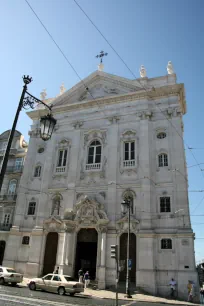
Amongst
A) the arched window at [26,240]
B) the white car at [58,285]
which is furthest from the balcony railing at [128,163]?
the arched window at [26,240]

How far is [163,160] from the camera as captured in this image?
24.2 meters

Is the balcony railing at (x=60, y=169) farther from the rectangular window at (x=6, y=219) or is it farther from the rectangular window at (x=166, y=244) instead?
the rectangular window at (x=166, y=244)

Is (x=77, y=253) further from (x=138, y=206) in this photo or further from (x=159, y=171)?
(x=159, y=171)

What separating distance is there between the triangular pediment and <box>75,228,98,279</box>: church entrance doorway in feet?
48.7

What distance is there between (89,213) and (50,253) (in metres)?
5.52

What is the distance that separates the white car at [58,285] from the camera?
17.0 meters

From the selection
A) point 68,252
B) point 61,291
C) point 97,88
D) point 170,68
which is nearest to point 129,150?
point 97,88

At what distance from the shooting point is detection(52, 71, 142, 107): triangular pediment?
94.9 feet

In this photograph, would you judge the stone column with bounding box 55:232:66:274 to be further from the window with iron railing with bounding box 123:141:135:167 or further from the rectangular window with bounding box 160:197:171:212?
the rectangular window with bounding box 160:197:171:212

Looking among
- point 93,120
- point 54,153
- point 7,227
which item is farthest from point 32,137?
point 7,227

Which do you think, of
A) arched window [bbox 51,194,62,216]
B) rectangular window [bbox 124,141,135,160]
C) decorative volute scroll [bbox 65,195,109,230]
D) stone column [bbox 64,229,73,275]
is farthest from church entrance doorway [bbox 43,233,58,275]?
rectangular window [bbox 124,141,135,160]

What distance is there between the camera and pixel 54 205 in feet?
87.3

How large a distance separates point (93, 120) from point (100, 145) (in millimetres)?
3289

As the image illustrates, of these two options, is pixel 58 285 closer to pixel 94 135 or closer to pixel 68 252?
pixel 68 252
